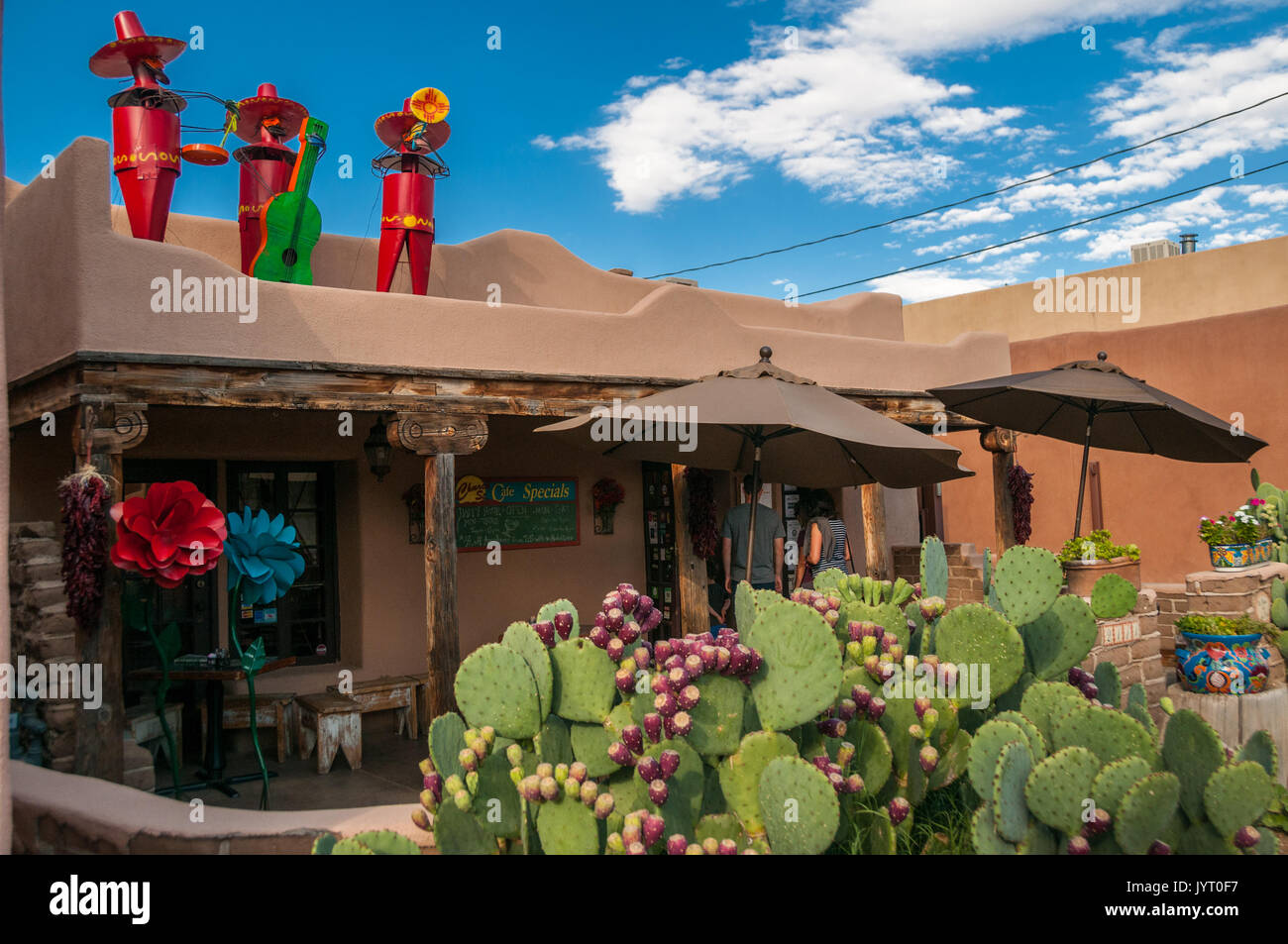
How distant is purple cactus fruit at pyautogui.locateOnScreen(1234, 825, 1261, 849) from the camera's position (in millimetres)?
2523

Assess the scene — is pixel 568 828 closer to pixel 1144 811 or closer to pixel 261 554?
pixel 1144 811

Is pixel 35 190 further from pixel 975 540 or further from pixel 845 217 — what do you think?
pixel 845 217

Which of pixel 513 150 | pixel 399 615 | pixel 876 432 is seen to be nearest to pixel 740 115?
pixel 513 150

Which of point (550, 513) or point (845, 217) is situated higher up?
point (845, 217)

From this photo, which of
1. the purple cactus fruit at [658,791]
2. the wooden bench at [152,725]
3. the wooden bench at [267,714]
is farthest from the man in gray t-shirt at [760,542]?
the purple cactus fruit at [658,791]

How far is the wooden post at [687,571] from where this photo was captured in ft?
26.5

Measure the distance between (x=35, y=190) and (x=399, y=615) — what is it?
172 inches

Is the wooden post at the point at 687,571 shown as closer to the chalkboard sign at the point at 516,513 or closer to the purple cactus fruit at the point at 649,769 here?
the chalkboard sign at the point at 516,513

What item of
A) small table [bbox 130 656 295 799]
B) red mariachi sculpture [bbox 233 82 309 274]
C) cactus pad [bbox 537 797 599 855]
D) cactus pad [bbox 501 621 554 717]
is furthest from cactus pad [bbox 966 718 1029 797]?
red mariachi sculpture [bbox 233 82 309 274]

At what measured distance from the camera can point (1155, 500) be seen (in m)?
14.2

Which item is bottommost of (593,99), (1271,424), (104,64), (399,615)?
(399,615)

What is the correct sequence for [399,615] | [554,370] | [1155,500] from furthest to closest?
[1155,500] → [399,615] → [554,370]

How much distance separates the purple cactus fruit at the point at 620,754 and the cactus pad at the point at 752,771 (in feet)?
0.95

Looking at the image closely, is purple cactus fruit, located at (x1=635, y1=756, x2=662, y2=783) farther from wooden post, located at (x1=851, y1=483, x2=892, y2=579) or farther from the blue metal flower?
wooden post, located at (x1=851, y1=483, x2=892, y2=579)
